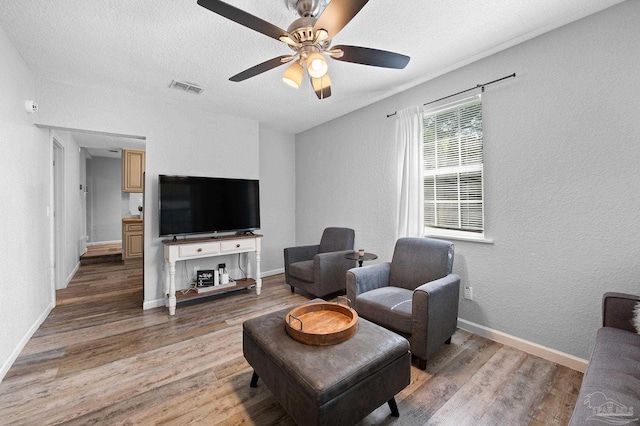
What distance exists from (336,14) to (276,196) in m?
3.66

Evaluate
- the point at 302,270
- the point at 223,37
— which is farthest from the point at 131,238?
the point at 223,37

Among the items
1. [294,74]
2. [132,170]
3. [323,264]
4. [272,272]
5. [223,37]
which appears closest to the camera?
[294,74]

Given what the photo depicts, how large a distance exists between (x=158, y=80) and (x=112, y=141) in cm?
324

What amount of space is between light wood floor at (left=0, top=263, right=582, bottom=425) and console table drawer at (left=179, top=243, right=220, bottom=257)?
2.48 ft

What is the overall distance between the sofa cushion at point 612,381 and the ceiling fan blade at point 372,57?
192 cm

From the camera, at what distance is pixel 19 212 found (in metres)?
2.31

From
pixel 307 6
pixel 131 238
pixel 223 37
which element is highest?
pixel 223 37

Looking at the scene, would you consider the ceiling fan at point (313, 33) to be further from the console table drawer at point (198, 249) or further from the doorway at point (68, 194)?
the doorway at point (68, 194)

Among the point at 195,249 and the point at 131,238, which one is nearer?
the point at 195,249

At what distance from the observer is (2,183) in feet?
6.62

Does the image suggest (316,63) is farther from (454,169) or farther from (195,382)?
(195,382)

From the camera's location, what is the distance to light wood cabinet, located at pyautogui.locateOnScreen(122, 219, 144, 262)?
564 centimetres

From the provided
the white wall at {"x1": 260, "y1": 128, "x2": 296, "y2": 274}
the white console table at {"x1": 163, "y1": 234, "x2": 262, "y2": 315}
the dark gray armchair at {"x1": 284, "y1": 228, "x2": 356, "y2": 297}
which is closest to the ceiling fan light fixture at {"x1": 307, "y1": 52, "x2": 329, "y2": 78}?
the dark gray armchair at {"x1": 284, "y1": 228, "x2": 356, "y2": 297}

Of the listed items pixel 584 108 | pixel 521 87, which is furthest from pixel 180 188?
pixel 584 108
